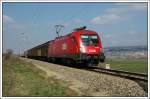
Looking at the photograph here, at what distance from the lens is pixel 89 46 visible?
22.5 meters

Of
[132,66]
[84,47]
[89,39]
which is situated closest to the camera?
[84,47]

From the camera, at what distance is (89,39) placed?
23.0 metres

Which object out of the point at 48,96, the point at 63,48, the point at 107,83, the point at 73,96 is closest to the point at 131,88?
the point at 107,83

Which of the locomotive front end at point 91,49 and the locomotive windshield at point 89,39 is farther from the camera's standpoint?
the locomotive windshield at point 89,39

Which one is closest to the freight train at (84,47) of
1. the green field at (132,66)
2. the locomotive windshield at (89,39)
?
the locomotive windshield at (89,39)

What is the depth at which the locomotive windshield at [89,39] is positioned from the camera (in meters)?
22.6

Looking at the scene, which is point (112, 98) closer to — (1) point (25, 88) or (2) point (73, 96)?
(2) point (73, 96)

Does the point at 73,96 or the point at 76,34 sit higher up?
the point at 76,34

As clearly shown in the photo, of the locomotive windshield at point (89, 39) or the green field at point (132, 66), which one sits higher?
the locomotive windshield at point (89, 39)

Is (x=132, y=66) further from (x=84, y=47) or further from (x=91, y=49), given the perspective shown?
(x=84, y=47)

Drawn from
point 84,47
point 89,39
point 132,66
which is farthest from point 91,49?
point 132,66

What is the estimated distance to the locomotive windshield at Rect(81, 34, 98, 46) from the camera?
74.3 feet

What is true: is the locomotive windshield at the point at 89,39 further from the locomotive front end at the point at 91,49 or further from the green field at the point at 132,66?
the green field at the point at 132,66

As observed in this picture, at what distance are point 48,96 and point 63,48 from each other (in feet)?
55.5
